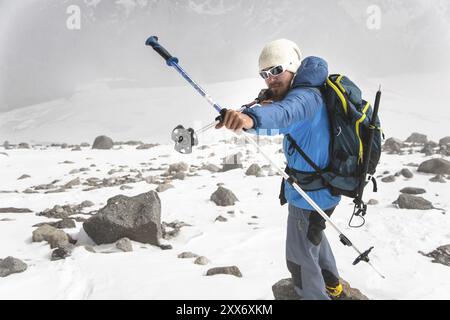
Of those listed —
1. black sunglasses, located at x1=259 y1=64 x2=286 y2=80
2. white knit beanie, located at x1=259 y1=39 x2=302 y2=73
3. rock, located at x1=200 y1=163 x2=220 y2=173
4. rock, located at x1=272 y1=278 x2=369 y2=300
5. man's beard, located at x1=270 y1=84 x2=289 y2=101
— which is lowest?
rock, located at x1=200 y1=163 x2=220 y2=173

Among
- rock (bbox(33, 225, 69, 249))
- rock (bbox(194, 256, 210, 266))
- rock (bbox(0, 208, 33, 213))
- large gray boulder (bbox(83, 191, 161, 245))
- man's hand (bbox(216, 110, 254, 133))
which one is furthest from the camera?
rock (bbox(0, 208, 33, 213))

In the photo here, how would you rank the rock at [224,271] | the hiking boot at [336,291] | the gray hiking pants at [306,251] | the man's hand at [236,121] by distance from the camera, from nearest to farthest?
1. the man's hand at [236,121]
2. the gray hiking pants at [306,251]
3. the hiking boot at [336,291]
4. the rock at [224,271]

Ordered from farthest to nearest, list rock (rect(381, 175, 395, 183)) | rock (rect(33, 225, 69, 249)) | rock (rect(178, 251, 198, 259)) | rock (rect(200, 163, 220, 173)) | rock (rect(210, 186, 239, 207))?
rock (rect(200, 163, 220, 173)) < rock (rect(381, 175, 395, 183)) < rock (rect(210, 186, 239, 207)) < rock (rect(33, 225, 69, 249)) < rock (rect(178, 251, 198, 259))

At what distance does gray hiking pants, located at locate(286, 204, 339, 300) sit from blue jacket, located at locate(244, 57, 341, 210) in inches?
4.8

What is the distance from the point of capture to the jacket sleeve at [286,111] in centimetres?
248

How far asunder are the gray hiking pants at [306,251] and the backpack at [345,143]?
0.31 meters

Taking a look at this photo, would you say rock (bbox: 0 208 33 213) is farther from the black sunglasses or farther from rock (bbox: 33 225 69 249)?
the black sunglasses

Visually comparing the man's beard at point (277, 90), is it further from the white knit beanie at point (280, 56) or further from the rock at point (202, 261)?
the rock at point (202, 261)

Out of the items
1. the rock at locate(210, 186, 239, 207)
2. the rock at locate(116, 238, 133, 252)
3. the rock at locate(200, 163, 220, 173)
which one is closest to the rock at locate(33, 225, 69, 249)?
the rock at locate(116, 238, 133, 252)

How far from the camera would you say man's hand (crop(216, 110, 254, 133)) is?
94.0 inches

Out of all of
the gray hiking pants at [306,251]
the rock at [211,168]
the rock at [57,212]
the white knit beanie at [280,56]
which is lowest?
the rock at [211,168]

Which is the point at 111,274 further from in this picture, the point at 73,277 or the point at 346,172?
the point at 346,172

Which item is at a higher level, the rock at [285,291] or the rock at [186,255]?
the rock at [285,291]

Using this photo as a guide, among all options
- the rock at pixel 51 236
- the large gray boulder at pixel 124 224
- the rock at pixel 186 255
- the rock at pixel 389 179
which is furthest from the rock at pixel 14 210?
the rock at pixel 389 179
